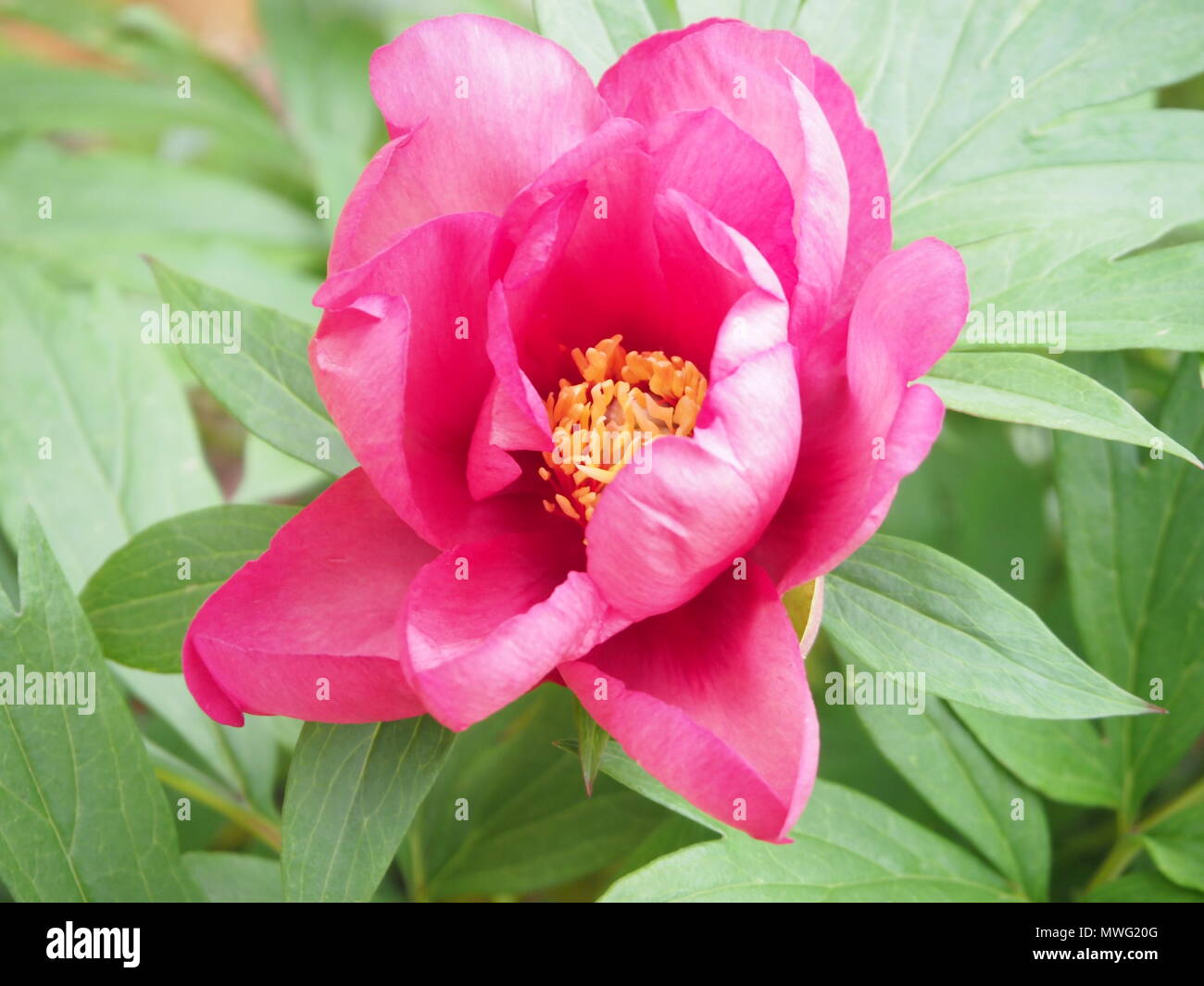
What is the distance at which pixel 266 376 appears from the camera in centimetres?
75

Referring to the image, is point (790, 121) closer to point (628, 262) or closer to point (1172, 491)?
point (628, 262)

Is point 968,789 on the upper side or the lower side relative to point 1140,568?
lower

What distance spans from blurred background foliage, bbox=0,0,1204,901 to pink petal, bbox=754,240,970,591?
30 cm

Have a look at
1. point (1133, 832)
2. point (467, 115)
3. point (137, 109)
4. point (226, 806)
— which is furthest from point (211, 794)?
point (137, 109)

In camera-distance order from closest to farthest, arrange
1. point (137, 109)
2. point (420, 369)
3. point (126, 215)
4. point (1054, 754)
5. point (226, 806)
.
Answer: point (420, 369), point (1054, 754), point (226, 806), point (126, 215), point (137, 109)

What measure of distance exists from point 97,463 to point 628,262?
52 cm

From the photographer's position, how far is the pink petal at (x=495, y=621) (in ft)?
1.65

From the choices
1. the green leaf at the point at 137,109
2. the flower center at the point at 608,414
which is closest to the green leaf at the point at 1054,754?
the flower center at the point at 608,414

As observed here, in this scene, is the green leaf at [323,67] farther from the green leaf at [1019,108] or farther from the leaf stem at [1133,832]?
the leaf stem at [1133,832]

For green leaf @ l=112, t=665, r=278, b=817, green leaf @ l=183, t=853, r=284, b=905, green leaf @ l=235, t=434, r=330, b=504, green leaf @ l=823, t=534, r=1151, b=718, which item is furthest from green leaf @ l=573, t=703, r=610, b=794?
green leaf @ l=235, t=434, r=330, b=504

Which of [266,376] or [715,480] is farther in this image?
[266,376]

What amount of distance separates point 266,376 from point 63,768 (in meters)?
0.26

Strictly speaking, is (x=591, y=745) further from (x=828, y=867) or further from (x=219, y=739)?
(x=219, y=739)

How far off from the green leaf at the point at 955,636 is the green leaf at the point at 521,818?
328mm
